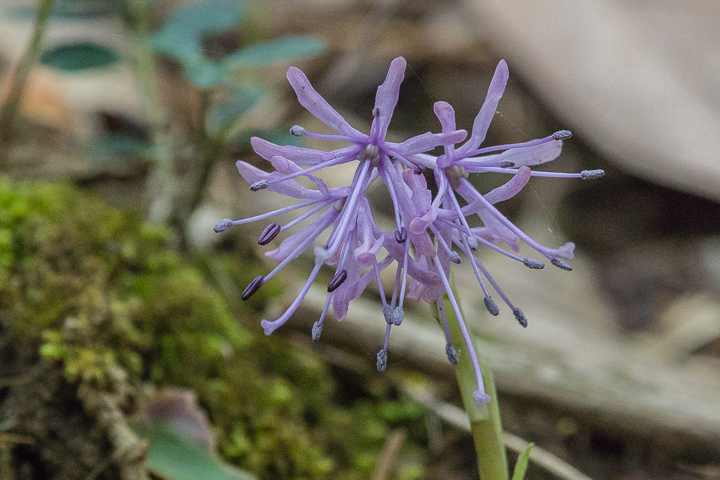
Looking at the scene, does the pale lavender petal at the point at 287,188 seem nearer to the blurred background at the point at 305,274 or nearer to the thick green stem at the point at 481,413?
the thick green stem at the point at 481,413

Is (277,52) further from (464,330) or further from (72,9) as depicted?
(464,330)

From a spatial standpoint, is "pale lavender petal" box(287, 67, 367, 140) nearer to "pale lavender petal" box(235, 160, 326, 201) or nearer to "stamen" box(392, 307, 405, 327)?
"pale lavender petal" box(235, 160, 326, 201)

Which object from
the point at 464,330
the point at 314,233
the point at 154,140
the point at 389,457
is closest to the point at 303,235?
the point at 314,233

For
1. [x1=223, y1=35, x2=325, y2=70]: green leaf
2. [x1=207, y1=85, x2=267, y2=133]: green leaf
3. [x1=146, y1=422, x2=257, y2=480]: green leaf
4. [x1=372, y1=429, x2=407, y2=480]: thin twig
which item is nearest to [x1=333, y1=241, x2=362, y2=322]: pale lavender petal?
[x1=146, y1=422, x2=257, y2=480]: green leaf

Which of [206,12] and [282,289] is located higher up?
[206,12]

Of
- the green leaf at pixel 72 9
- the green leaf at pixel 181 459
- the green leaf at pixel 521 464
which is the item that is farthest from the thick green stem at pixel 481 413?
the green leaf at pixel 72 9

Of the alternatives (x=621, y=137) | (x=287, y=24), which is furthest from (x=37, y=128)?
(x=621, y=137)

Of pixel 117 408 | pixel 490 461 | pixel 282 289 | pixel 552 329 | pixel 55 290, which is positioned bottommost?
pixel 552 329

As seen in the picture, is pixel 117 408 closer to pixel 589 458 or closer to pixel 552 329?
pixel 589 458
